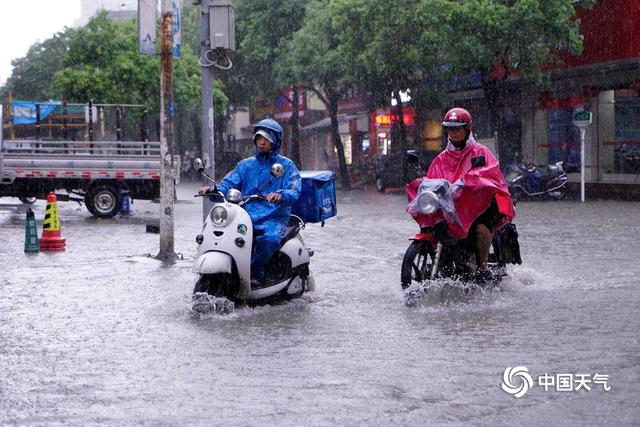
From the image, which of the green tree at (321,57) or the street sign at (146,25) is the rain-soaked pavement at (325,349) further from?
the green tree at (321,57)

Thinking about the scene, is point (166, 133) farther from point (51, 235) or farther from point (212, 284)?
point (212, 284)

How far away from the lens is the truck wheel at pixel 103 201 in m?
23.4

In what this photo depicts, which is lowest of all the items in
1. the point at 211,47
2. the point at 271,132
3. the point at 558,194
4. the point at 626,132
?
the point at 558,194

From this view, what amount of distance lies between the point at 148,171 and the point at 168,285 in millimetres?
12073

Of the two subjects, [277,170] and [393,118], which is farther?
[393,118]

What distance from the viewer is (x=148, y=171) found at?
23.2 metres

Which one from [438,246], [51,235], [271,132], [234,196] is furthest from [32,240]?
[438,246]

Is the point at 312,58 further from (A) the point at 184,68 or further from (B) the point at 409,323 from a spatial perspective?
(B) the point at 409,323

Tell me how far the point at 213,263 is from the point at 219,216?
467mm

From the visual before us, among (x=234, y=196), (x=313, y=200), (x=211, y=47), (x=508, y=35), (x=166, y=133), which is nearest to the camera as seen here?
(x=234, y=196)

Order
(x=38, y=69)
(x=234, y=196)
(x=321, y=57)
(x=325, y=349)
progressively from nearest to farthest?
(x=325, y=349), (x=234, y=196), (x=321, y=57), (x=38, y=69)

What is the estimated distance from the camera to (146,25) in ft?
45.4

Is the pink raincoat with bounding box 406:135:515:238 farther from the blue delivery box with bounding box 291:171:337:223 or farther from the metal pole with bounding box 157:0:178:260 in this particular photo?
the metal pole with bounding box 157:0:178:260

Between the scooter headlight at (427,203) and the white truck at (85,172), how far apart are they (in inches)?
570
